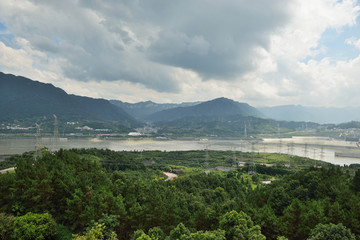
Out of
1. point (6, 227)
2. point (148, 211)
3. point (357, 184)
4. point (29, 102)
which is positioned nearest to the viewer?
point (6, 227)

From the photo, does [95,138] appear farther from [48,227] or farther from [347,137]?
[347,137]

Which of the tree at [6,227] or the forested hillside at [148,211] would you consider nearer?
the forested hillside at [148,211]

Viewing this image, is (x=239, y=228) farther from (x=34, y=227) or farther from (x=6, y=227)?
(x=6, y=227)

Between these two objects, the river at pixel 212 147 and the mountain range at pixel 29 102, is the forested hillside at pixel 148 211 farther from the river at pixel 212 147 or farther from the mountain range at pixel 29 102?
the mountain range at pixel 29 102

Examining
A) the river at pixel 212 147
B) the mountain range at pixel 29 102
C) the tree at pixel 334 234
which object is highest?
the mountain range at pixel 29 102

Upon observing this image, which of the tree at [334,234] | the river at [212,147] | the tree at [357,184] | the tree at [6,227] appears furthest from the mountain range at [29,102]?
the tree at [334,234]

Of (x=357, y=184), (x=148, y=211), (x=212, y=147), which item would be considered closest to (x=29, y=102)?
(x=212, y=147)
